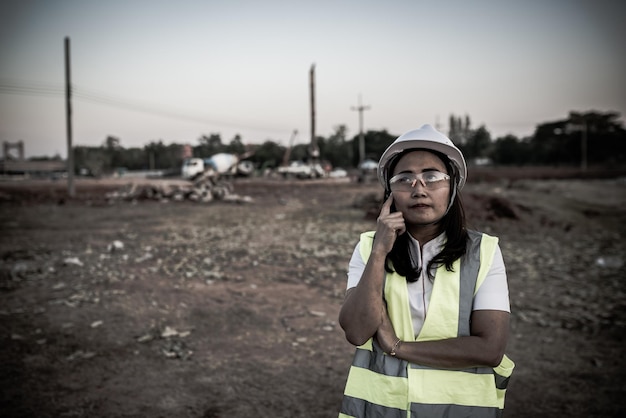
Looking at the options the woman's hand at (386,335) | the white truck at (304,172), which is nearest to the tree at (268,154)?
Answer: the white truck at (304,172)

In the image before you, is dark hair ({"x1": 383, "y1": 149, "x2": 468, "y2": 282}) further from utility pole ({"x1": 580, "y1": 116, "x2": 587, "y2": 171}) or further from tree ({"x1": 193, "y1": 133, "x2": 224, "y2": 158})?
utility pole ({"x1": 580, "y1": 116, "x2": 587, "y2": 171})

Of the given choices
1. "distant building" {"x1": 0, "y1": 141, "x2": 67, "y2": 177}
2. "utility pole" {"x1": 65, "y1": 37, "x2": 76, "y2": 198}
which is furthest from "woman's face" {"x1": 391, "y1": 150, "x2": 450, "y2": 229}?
"distant building" {"x1": 0, "y1": 141, "x2": 67, "y2": 177}

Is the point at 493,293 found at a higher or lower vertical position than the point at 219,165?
lower

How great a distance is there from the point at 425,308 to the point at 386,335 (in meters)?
0.17

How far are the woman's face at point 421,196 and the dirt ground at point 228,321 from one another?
2006 mm

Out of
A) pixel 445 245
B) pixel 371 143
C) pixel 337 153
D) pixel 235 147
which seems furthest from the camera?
pixel 337 153

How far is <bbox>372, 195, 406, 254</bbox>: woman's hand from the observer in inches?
60.6

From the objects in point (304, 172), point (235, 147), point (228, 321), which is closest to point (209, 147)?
point (235, 147)

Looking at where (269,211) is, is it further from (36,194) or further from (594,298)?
(36,194)

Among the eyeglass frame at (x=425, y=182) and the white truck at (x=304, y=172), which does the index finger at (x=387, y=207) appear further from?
the white truck at (x=304, y=172)

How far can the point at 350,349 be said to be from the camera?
4070 millimetres

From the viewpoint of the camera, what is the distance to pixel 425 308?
5.08 feet

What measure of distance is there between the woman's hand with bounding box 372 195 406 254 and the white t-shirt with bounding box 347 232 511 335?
0.11 meters

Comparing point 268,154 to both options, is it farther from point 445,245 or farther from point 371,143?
point 445,245
